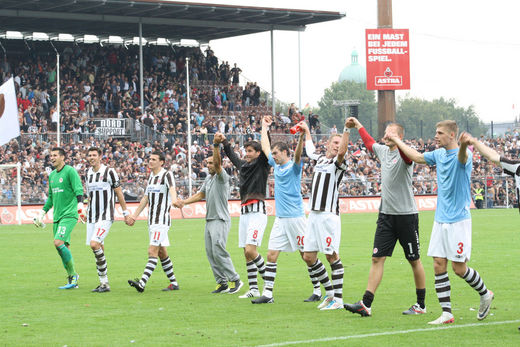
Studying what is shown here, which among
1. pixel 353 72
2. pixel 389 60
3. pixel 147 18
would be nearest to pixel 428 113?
pixel 353 72

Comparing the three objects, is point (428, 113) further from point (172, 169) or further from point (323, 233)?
point (323, 233)

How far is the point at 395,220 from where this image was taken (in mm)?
10414

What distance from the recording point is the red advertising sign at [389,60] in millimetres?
50812

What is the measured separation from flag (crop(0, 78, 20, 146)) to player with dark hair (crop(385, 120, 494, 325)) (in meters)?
24.7

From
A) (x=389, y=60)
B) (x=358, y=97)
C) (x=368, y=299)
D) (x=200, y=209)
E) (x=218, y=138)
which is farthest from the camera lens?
(x=358, y=97)

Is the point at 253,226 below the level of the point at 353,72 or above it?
below

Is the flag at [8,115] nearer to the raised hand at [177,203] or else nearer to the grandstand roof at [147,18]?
the grandstand roof at [147,18]

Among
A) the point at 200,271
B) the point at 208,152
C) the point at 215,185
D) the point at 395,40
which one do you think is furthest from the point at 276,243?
the point at 395,40

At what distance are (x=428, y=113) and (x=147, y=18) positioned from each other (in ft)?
355

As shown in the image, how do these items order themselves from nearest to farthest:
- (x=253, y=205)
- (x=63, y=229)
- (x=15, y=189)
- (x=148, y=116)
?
(x=253, y=205), (x=63, y=229), (x=15, y=189), (x=148, y=116)

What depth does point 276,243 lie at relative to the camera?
12.0m

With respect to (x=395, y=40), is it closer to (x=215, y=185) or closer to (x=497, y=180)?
(x=497, y=180)

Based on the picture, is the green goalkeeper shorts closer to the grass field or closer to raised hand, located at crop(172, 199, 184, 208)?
the grass field

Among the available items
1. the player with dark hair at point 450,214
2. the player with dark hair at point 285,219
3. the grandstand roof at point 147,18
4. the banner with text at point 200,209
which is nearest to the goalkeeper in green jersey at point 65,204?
the player with dark hair at point 285,219
